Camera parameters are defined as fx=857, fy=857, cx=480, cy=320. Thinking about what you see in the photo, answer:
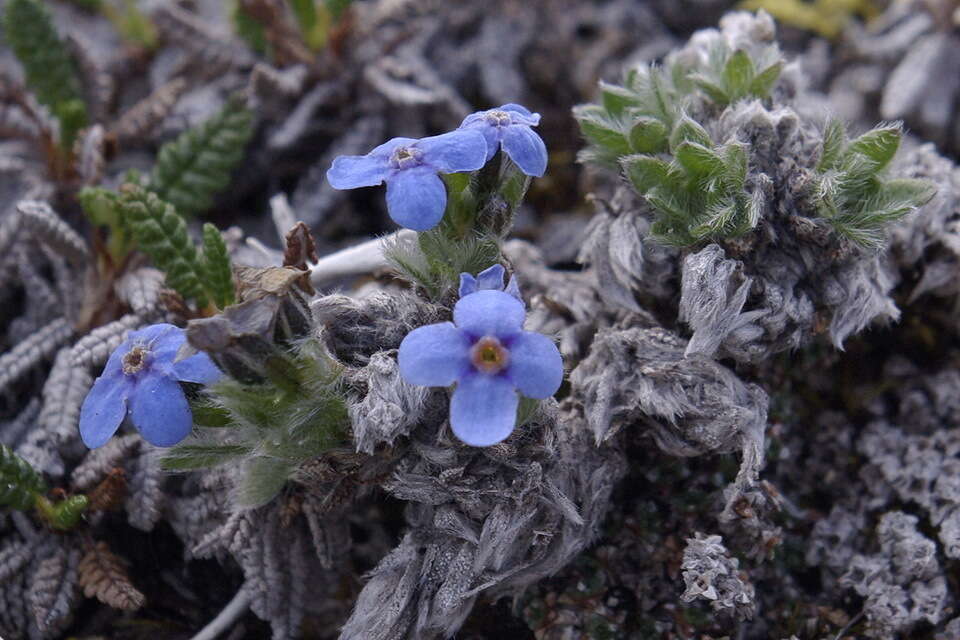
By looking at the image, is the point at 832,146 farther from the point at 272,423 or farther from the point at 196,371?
the point at 196,371

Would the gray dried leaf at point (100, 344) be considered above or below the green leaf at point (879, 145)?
below

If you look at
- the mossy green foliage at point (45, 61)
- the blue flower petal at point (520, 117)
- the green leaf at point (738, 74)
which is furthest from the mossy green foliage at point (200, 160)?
the green leaf at point (738, 74)

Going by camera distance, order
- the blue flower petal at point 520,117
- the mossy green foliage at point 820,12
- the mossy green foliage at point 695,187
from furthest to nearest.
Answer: the mossy green foliage at point 820,12 < the mossy green foliage at point 695,187 < the blue flower petal at point 520,117

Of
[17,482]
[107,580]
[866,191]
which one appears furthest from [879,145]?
[17,482]

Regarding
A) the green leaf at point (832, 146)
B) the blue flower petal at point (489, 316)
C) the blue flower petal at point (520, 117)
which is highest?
the blue flower petal at point (520, 117)

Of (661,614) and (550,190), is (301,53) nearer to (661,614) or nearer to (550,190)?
(550,190)

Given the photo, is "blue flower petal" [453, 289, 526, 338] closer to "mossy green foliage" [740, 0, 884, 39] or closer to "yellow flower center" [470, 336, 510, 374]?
"yellow flower center" [470, 336, 510, 374]

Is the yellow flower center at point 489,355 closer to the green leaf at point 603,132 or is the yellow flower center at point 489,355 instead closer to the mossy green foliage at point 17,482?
the green leaf at point 603,132
